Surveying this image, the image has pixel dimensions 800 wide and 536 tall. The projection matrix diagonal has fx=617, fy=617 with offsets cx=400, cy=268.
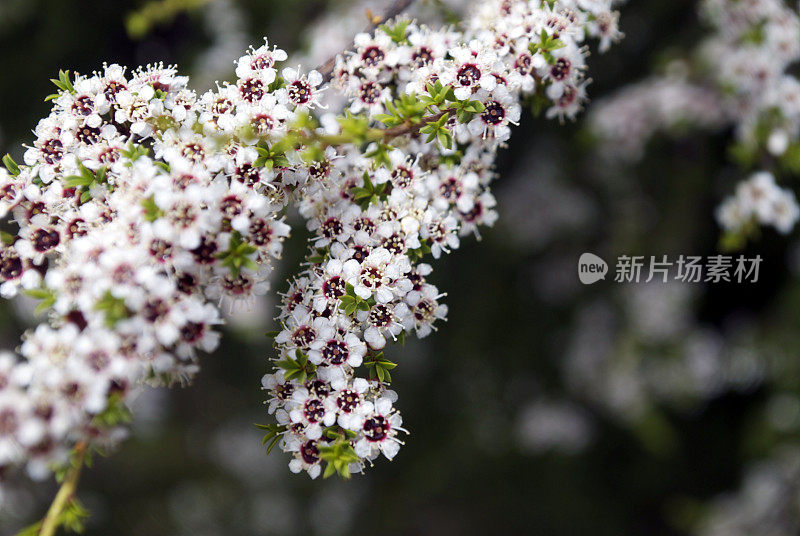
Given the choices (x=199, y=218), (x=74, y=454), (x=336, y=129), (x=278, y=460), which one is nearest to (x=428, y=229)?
(x=336, y=129)

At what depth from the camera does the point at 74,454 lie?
53.2 inches

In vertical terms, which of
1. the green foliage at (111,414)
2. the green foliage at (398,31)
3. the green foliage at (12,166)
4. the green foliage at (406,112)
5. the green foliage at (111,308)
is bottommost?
the green foliage at (111,414)

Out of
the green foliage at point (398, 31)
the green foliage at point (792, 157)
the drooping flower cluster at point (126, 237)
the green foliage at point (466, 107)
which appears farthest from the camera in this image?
the green foliage at point (792, 157)

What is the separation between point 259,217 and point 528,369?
3600 mm

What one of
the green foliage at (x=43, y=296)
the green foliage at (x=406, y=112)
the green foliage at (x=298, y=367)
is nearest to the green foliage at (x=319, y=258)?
the green foliage at (x=298, y=367)

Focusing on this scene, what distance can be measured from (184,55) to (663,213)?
11.2 feet

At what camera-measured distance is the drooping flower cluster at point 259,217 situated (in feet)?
4.30

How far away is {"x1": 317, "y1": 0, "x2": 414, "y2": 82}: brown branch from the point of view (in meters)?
1.94

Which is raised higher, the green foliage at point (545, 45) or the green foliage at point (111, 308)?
the green foliage at point (545, 45)

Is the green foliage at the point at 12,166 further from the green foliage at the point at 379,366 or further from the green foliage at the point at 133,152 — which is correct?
the green foliage at the point at 379,366

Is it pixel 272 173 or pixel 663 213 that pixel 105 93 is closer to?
pixel 272 173

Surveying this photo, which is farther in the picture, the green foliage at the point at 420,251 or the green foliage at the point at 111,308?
the green foliage at the point at 420,251

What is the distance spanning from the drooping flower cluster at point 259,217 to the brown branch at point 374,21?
58 mm

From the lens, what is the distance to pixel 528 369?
188 inches
